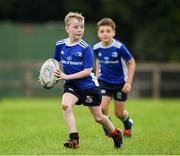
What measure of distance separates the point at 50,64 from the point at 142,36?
20.2 m

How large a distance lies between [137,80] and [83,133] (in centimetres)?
1616

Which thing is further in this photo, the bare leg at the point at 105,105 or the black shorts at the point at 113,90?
the black shorts at the point at 113,90

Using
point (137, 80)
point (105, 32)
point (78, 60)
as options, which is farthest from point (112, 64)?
point (137, 80)

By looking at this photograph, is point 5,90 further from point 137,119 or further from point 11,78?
point 137,119

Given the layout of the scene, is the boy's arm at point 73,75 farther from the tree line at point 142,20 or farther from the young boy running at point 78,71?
the tree line at point 142,20

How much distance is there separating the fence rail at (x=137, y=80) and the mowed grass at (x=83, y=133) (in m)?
8.30

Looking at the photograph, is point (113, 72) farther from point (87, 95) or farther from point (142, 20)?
point (142, 20)

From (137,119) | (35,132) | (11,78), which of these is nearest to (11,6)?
(11,78)

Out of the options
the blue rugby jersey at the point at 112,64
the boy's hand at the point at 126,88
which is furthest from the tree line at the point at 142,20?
the boy's hand at the point at 126,88

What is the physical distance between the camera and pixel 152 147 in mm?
9719

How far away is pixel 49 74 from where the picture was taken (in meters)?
9.55

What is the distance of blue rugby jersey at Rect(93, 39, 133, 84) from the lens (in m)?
11.5

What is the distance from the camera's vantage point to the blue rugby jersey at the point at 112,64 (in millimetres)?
11531

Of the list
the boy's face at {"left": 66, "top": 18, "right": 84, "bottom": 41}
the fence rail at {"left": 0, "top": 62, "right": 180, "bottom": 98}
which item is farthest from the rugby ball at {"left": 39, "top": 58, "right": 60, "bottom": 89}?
the fence rail at {"left": 0, "top": 62, "right": 180, "bottom": 98}
